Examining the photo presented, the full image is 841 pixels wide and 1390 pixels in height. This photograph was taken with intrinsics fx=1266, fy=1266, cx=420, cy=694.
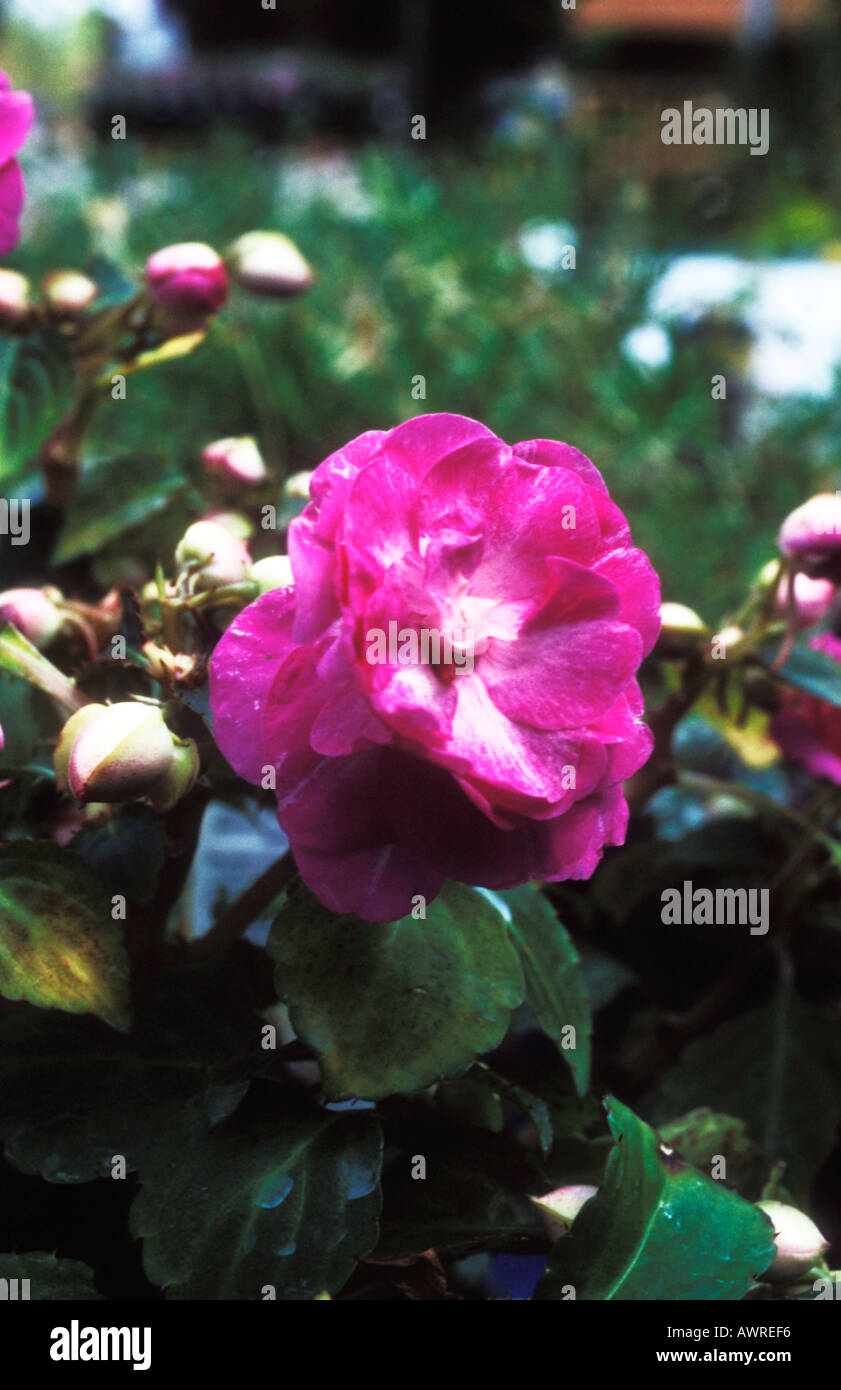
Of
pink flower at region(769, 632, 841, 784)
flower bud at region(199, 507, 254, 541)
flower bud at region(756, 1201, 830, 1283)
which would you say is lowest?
flower bud at region(756, 1201, 830, 1283)

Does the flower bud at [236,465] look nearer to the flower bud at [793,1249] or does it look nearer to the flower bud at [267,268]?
the flower bud at [267,268]

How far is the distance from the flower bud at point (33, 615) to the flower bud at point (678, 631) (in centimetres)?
17

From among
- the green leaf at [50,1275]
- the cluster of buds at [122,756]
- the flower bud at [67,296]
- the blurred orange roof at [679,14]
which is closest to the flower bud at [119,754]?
the cluster of buds at [122,756]

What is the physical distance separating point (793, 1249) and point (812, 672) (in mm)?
180

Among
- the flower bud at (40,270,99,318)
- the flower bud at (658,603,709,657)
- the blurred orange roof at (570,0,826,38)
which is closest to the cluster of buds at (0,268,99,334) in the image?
the flower bud at (40,270,99,318)

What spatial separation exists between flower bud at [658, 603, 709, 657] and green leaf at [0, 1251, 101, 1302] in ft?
0.73

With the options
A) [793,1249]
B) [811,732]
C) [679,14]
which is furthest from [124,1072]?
[679,14]

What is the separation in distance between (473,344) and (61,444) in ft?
2.31

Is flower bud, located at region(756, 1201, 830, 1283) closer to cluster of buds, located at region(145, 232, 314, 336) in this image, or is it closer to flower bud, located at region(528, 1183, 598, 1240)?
flower bud, located at region(528, 1183, 598, 1240)

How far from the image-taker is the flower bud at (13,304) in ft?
1.31

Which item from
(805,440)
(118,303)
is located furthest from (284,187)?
(118,303)

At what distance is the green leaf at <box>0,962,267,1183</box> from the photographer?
0.91 feet
